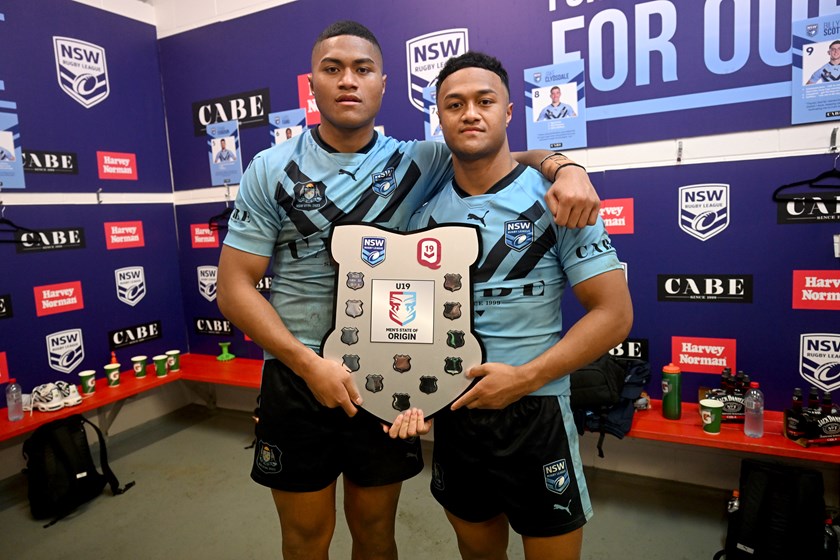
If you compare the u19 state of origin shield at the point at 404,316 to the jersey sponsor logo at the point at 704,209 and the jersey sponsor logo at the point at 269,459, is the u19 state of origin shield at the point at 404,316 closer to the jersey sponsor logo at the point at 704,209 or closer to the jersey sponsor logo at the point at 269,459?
the jersey sponsor logo at the point at 269,459

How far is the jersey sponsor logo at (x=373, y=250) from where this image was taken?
1.28m

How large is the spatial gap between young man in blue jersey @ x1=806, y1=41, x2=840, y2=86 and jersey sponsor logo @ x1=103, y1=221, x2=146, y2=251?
3891 mm

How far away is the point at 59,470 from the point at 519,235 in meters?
2.70

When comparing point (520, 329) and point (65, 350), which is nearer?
point (520, 329)

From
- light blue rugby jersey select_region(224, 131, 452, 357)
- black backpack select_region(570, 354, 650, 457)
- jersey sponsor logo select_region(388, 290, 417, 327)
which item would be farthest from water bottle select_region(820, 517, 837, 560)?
light blue rugby jersey select_region(224, 131, 452, 357)

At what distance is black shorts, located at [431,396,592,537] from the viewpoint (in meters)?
1.25

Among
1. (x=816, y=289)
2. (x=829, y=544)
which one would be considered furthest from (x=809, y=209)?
(x=829, y=544)

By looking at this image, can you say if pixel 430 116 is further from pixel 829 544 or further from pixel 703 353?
pixel 829 544

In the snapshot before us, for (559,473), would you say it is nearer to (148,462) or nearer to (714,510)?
(714,510)

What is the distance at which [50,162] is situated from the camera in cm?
306

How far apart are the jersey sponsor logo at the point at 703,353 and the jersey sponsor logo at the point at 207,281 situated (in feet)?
9.92

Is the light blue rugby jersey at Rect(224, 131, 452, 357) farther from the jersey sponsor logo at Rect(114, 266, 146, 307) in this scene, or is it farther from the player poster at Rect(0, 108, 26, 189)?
the jersey sponsor logo at Rect(114, 266, 146, 307)

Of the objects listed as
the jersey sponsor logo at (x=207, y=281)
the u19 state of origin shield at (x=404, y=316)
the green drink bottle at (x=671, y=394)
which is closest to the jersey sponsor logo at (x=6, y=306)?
the jersey sponsor logo at (x=207, y=281)

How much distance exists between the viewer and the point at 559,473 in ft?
4.16
